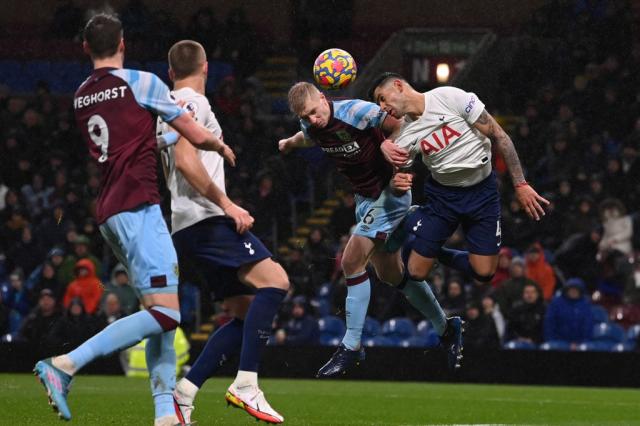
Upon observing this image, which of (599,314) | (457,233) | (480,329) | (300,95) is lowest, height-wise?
(480,329)

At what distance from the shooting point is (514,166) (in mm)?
9242

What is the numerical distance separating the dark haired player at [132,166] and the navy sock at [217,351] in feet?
3.27

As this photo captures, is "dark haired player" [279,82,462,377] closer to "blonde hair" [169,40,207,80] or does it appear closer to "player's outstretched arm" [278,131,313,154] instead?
"player's outstretched arm" [278,131,313,154]

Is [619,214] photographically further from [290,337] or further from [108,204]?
[108,204]

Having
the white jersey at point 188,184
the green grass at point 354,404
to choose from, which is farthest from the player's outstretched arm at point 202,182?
the green grass at point 354,404

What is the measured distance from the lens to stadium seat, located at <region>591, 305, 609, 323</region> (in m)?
15.8

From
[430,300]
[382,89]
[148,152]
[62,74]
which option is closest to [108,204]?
[148,152]

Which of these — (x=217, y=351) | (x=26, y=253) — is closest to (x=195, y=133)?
(x=217, y=351)

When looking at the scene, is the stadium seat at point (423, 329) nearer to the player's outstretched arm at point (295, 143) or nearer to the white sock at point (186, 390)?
the player's outstretched arm at point (295, 143)

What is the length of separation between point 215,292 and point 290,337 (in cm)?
854

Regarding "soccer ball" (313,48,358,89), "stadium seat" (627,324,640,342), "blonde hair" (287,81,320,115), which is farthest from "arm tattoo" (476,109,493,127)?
"stadium seat" (627,324,640,342)

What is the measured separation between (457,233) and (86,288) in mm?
4958

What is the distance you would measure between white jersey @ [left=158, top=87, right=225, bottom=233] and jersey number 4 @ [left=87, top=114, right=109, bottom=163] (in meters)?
0.74

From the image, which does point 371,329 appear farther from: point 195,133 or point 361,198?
point 195,133
